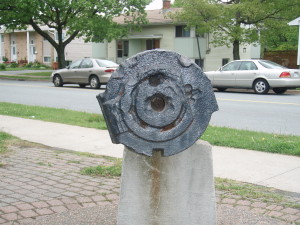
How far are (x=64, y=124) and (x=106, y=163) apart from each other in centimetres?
364

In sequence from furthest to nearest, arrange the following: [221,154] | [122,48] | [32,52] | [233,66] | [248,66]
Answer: [32,52] → [122,48] → [233,66] → [248,66] → [221,154]

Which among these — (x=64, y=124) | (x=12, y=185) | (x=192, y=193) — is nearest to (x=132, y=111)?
(x=192, y=193)

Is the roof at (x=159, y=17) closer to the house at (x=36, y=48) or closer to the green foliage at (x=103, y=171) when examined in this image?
the house at (x=36, y=48)

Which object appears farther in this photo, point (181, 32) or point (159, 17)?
point (159, 17)

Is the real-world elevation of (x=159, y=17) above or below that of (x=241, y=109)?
above

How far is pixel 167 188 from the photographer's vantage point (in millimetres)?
3738

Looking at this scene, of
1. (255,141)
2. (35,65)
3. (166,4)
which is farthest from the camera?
(35,65)

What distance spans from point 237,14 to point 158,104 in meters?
22.6

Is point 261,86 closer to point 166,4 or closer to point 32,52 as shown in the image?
point 166,4

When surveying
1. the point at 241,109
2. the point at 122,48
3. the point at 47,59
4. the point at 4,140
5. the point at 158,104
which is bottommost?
the point at 4,140

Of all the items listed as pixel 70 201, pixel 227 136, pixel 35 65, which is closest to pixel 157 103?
pixel 70 201

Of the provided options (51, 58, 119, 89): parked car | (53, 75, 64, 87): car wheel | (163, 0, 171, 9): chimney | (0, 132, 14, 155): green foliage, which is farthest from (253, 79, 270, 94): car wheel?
(163, 0, 171, 9): chimney

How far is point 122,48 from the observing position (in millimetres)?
40688

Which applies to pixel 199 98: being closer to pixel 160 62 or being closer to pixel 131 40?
pixel 160 62
